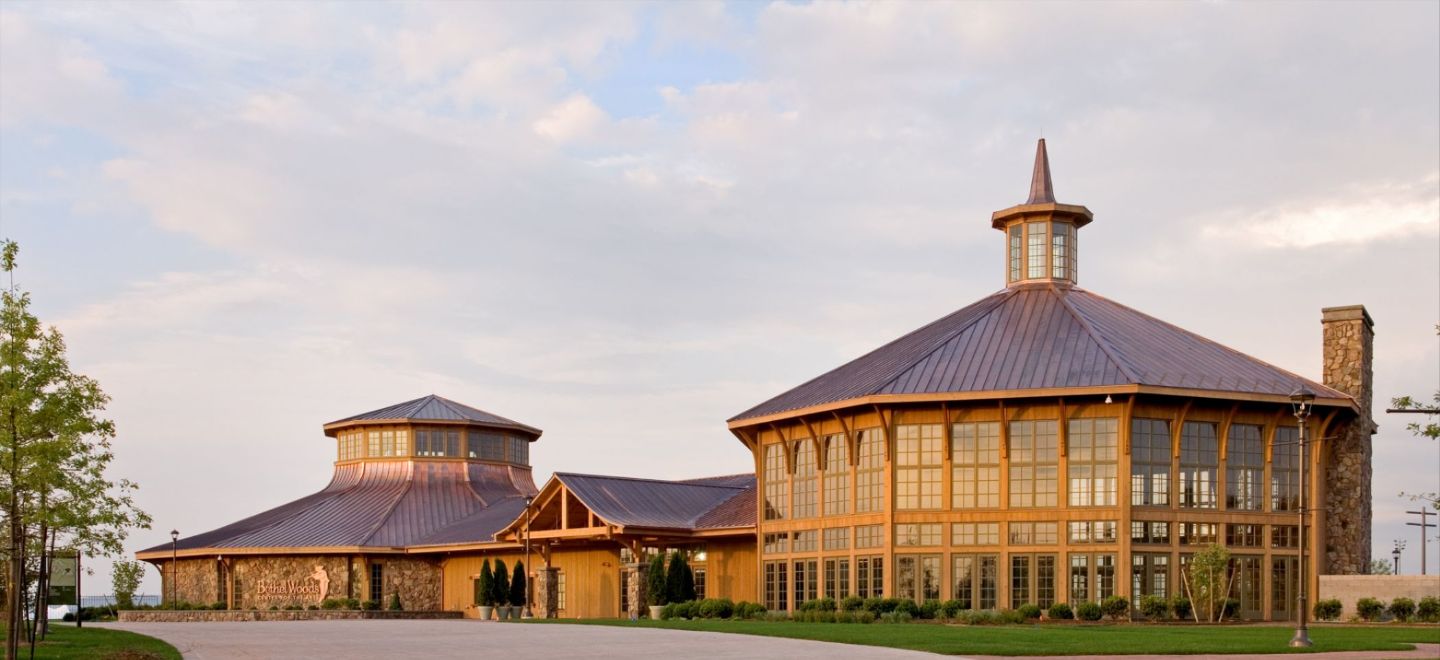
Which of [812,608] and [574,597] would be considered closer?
[812,608]

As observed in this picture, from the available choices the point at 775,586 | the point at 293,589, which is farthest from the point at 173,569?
the point at 775,586

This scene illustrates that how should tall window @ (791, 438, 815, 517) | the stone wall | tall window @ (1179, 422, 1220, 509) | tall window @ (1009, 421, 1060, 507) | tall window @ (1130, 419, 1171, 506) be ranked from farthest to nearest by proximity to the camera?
tall window @ (791, 438, 815, 517) → tall window @ (1009, 421, 1060, 507) → tall window @ (1179, 422, 1220, 509) → tall window @ (1130, 419, 1171, 506) → the stone wall

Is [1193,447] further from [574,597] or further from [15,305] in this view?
[15,305]

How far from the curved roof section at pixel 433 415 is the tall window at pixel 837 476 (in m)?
31.0

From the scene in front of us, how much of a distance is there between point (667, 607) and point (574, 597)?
31.8 ft

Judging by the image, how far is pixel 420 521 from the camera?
67250 mm

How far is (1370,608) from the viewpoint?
40031mm

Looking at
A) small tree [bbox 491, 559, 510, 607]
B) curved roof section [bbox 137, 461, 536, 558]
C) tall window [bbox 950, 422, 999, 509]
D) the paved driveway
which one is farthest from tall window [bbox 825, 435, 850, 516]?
curved roof section [bbox 137, 461, 536, 558]

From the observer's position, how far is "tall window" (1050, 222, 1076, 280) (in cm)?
5141

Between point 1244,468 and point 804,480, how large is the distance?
43.9ft

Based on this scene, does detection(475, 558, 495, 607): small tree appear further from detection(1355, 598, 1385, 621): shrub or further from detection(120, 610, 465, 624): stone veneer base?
detection(1355, 598, 1385, 621): shrub

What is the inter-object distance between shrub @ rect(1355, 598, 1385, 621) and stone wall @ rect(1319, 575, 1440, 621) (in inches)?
9.6

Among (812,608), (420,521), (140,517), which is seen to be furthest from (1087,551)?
(420,521)

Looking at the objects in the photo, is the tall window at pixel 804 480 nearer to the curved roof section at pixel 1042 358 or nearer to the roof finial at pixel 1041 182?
the curved roof section at pixel 1042 358
